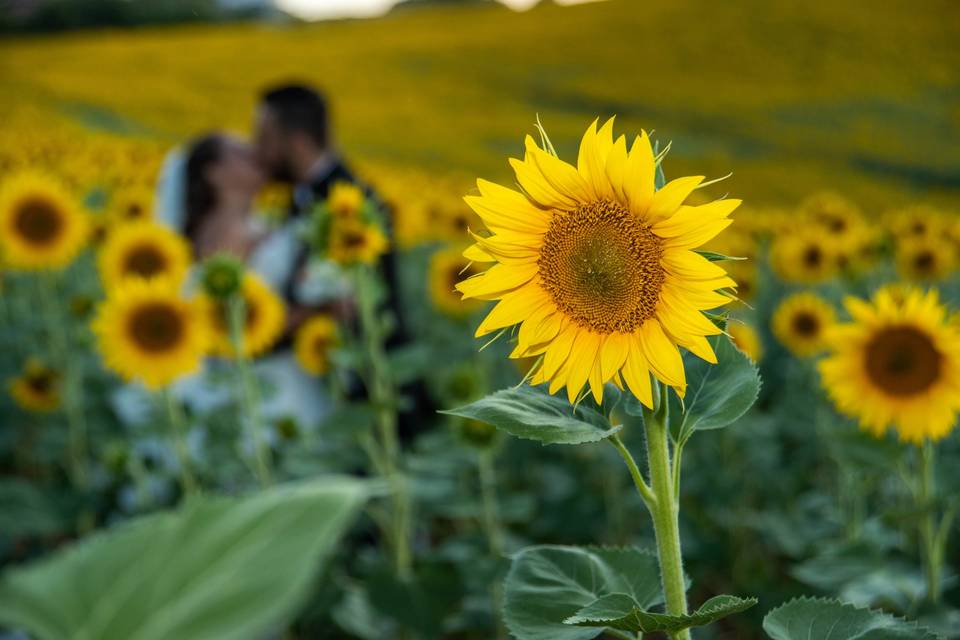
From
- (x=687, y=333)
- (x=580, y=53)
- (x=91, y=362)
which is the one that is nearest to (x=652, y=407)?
(x=687, y=333)

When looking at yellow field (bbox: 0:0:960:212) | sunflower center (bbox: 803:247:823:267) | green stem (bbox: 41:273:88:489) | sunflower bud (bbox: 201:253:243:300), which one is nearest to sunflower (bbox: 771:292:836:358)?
sunflower center (bbox: 803:247:823:267)

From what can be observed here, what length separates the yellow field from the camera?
32.6 ft

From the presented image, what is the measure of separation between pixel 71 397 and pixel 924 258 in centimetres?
287

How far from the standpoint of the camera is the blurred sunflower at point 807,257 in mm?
3430

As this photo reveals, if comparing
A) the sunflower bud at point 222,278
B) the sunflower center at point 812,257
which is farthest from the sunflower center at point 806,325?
the sunflower bud at point 222,278

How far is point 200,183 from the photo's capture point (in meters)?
3.31

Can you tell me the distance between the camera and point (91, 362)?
335 centimetres

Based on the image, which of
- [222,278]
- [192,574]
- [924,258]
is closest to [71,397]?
[222,278]

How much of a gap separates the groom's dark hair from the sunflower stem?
108 inches

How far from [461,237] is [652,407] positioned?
12.0ft

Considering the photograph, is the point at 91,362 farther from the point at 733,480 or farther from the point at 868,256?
the point at 868,256

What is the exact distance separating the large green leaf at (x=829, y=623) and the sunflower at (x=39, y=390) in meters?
2.66

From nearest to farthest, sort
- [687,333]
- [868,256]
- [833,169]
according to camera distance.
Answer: [687,333] < [868,256] < [833,169]

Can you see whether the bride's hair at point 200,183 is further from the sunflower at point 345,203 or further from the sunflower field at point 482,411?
the sunflower at point 345,203
